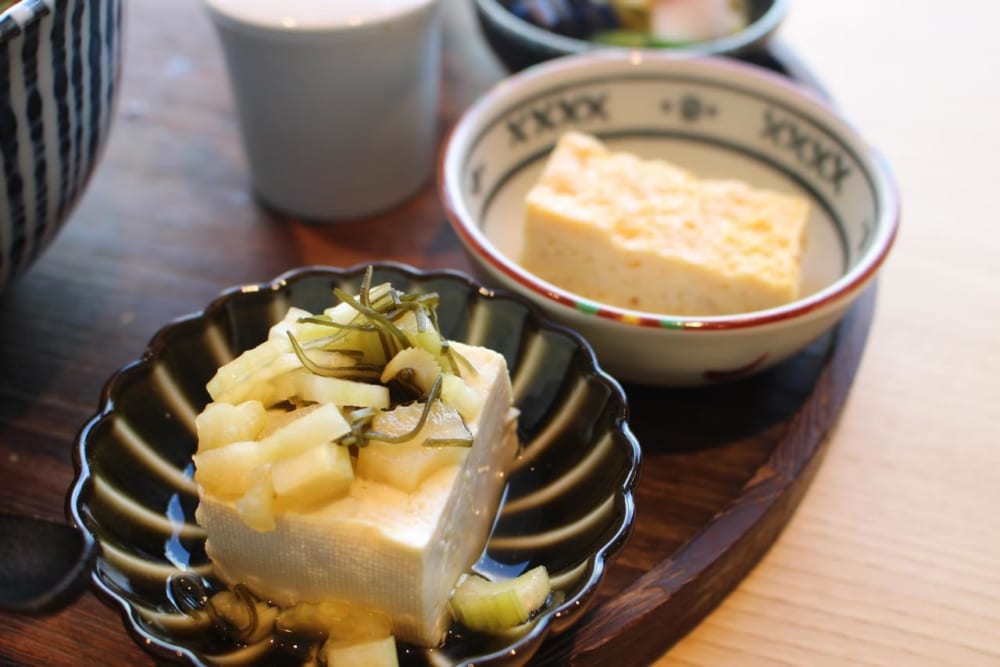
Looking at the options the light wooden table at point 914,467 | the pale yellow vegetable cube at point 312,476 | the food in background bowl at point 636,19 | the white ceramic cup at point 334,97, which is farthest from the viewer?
the food in background bowl at point 636,19

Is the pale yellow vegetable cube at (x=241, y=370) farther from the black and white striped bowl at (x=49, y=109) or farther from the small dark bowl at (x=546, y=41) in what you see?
the small dark bowl at (x=546, y=41)

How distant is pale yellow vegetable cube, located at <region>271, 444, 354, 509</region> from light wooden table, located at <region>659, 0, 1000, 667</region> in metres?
0.49

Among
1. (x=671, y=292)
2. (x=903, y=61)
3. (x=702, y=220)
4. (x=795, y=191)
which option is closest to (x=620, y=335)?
(x=671, y=292)

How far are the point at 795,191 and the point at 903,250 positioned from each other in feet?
0.98

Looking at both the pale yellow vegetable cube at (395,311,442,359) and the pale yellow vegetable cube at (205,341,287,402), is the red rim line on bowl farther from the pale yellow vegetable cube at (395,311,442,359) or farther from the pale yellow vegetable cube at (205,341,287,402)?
the pale yellow vegetable cube at (205,341,287,402)

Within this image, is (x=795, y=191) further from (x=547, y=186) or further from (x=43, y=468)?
(x=43, y=468)

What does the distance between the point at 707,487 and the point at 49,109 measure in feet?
3.32

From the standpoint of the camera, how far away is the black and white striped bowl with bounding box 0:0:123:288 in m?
1.12

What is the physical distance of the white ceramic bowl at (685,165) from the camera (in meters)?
1.27

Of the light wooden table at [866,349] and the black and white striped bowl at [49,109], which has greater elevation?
the black and white striped bowl at [49,109]

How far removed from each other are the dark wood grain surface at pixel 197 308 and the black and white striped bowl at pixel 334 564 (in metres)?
0.10

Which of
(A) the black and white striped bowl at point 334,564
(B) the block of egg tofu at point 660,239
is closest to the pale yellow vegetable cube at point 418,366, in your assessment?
(A) the black and white striped bowl at point 334,564

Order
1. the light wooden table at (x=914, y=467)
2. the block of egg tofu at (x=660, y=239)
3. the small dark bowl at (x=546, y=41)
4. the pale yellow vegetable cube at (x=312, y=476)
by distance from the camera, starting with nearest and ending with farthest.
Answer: the pale yellow vegetable cube at (x=312, y=476) → the light wooden table at (x=914, y=467) → the block of egg tofu at (x=660, y=239) → the small dark bowl at (x=546, y=41)

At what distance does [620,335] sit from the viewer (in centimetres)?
126
